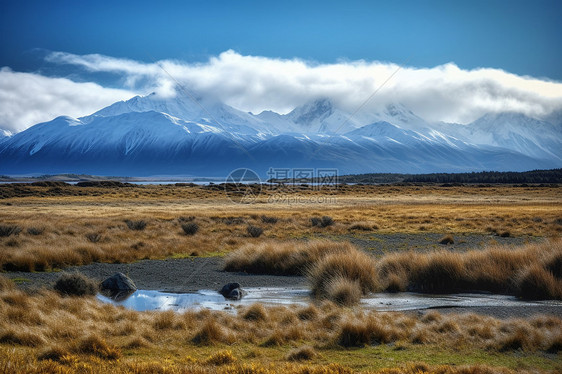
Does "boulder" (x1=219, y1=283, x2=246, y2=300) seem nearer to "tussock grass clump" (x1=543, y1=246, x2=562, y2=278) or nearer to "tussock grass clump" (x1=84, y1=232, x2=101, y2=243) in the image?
"tussock grass clump" (x1=543, y1=246, x2=562, y2=278)

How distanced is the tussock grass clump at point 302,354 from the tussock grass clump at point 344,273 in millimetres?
5200

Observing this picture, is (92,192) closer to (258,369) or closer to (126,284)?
(126,284)

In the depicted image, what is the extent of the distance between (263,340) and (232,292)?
14.5 ft

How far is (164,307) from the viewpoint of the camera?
12742mm

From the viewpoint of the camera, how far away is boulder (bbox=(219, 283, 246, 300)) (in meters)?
13.7

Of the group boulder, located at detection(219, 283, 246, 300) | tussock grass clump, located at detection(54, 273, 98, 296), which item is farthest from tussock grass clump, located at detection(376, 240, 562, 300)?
tussock grass clump, located at detection(54, 273, 98, 296)

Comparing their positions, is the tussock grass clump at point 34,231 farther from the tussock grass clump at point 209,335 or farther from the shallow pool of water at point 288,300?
the tussock grass clump at point 209,335

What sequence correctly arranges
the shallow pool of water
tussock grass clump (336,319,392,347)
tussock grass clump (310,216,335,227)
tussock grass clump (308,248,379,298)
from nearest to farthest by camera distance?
tussock grass clump (336,319,392,347) → the shallow pool of water → tussock grass clump (308,248,379,298) → tussock grass clump (310,216,335,227)

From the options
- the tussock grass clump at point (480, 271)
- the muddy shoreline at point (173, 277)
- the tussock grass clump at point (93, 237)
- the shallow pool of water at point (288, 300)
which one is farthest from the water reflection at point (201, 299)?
the tussock grass clump at point (93, 237)

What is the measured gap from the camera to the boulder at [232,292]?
1373 centimetres

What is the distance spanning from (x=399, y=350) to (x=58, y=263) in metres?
14.3

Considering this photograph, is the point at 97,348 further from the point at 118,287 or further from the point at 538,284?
the point at 538,284

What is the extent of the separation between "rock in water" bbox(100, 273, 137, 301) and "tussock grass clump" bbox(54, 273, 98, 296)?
28.0 inches

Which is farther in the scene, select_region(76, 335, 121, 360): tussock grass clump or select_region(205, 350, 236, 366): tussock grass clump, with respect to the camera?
select_region(76, 335, 121, 360): tussock grass clump
